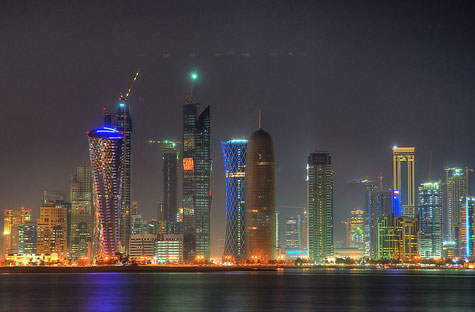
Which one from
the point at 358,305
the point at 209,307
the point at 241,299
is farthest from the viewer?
the point at 241,299

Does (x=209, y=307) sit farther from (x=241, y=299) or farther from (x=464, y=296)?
(x=464, y=296)

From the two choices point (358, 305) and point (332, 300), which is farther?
point (332, 300)

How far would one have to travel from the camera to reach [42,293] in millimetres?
138625

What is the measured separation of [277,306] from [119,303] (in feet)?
72.6

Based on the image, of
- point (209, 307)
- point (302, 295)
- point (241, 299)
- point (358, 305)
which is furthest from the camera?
point (302, 295)

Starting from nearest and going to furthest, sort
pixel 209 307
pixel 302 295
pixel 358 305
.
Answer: pixel 209 307 → pixel 358 305 → pixel 302 295

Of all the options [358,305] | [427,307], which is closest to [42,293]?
[358,305]

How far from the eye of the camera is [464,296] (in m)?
138

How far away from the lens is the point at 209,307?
10562 centimetres

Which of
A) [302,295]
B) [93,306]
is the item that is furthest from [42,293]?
[302,295]

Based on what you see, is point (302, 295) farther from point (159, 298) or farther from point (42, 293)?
point (42, 293)

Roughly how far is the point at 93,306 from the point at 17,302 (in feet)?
45.9

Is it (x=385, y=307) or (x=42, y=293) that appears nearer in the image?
(x=385, y=307)

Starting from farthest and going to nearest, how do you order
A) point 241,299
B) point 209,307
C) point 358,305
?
point 241,299 → point 358,305 → point 209,307
